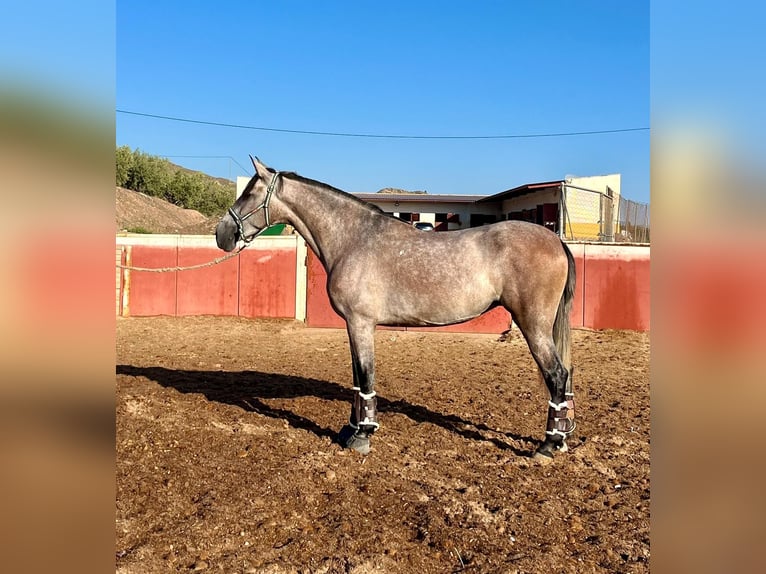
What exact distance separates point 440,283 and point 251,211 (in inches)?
69.1

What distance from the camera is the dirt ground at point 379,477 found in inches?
110

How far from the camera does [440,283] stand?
428 cm

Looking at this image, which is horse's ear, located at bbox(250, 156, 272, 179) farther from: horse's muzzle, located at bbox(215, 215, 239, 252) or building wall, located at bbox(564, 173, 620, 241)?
building wall, located at bbox(564, 173, 620, 241)

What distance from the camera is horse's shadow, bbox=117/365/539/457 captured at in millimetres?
4949

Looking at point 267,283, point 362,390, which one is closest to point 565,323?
point 362,390

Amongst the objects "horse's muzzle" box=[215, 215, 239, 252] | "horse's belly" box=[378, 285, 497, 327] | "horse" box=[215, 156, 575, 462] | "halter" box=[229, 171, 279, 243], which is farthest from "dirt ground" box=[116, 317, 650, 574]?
"halter" box=[229, 171, 279, 243]

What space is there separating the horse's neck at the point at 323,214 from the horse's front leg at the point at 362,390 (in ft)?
2.14

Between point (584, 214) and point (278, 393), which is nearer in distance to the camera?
point (278, 393)

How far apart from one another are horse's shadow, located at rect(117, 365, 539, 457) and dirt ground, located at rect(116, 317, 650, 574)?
0.03 metres

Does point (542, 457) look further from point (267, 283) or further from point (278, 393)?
point (267, 283)
